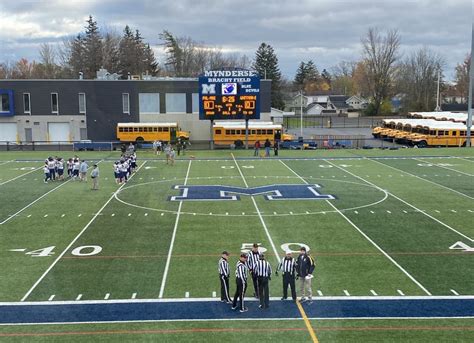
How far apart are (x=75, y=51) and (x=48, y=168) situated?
3022 inches

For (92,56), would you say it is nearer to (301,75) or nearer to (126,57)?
(126,57)

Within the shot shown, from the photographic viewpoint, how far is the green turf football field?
1123 cm

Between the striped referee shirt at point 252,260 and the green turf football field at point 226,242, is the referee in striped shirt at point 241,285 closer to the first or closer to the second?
the striped referee shirt at point 252,260

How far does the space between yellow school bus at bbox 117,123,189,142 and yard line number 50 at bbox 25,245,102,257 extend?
35284 mm

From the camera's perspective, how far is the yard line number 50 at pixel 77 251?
16375mm

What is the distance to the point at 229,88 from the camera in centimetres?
4291

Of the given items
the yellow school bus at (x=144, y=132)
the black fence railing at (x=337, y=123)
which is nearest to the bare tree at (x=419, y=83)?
the black fence railing at (x=337, y=123)

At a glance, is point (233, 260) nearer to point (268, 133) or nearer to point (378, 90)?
point (268, 133)

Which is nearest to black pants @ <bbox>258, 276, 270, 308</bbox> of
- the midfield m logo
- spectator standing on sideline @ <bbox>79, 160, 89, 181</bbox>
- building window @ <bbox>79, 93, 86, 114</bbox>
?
the midfield m logo

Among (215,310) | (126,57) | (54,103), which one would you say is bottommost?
(215,310)

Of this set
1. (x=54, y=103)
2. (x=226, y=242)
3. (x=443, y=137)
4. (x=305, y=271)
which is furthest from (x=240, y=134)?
(x=305, y=271)

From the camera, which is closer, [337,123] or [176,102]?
[176,102]

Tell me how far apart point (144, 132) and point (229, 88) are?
12.4 metres

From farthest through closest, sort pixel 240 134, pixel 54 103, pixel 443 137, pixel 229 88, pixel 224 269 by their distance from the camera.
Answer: pixel 54 103 < pixel 443 137 < pixel 240 134 < pixel 229 88 < pixel 224 269
